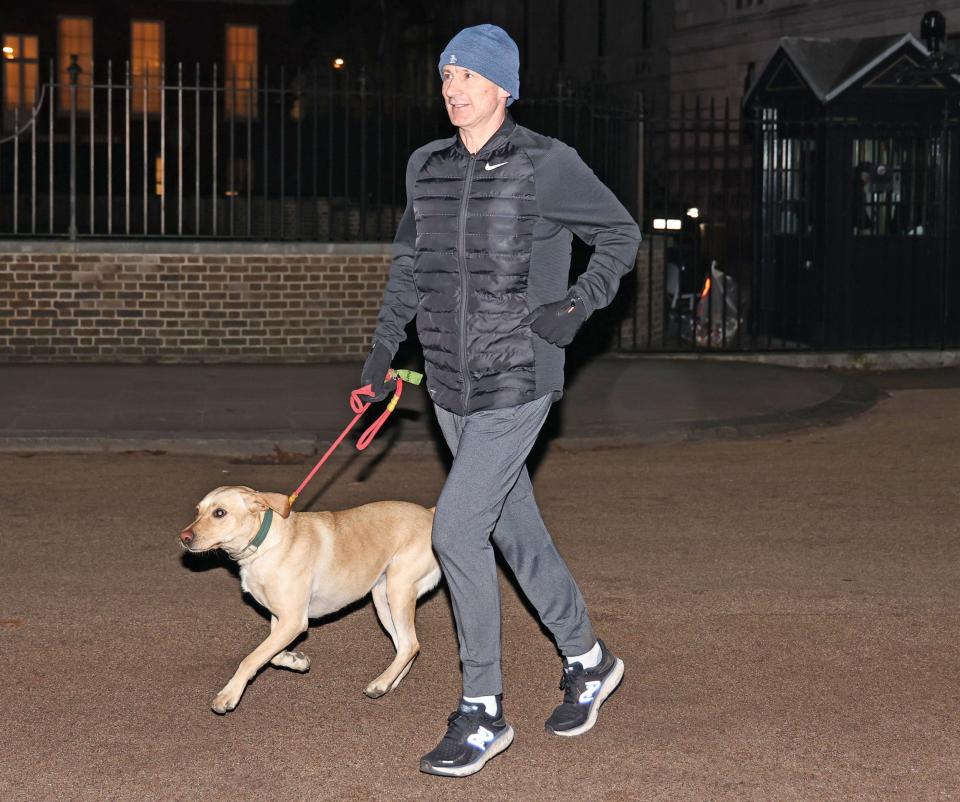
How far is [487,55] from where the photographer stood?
4922 millimetres

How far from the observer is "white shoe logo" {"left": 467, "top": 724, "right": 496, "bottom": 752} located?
16.1 feet

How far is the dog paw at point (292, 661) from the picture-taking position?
5.89 m

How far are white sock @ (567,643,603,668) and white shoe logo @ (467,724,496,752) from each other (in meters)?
0.49

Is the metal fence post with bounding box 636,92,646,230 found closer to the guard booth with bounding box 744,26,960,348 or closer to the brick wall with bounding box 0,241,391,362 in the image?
the guard booth with bounding box 744,26,960,348

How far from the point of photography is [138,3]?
123ft

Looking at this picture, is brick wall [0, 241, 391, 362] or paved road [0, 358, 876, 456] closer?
paved road [0, 358, 876, 456]

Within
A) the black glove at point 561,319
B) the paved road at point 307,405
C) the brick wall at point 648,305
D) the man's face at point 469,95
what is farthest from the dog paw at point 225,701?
the brick wall at point 648,305

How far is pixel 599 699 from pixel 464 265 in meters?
1.48

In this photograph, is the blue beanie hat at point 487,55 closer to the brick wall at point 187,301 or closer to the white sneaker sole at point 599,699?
the white sneaker sole at point 599,699

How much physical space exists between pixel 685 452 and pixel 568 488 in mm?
1735

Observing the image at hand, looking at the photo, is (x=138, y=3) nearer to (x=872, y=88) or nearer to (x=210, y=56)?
(x=210, y=56)

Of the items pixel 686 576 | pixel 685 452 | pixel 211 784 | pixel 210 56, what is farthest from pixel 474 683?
pixel 210 56

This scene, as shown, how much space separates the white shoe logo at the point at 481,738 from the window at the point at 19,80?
32042mm

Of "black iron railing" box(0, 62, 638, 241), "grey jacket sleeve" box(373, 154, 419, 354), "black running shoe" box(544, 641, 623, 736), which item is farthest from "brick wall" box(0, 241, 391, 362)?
"black running shoe" box(544, 641, 623, 736)
